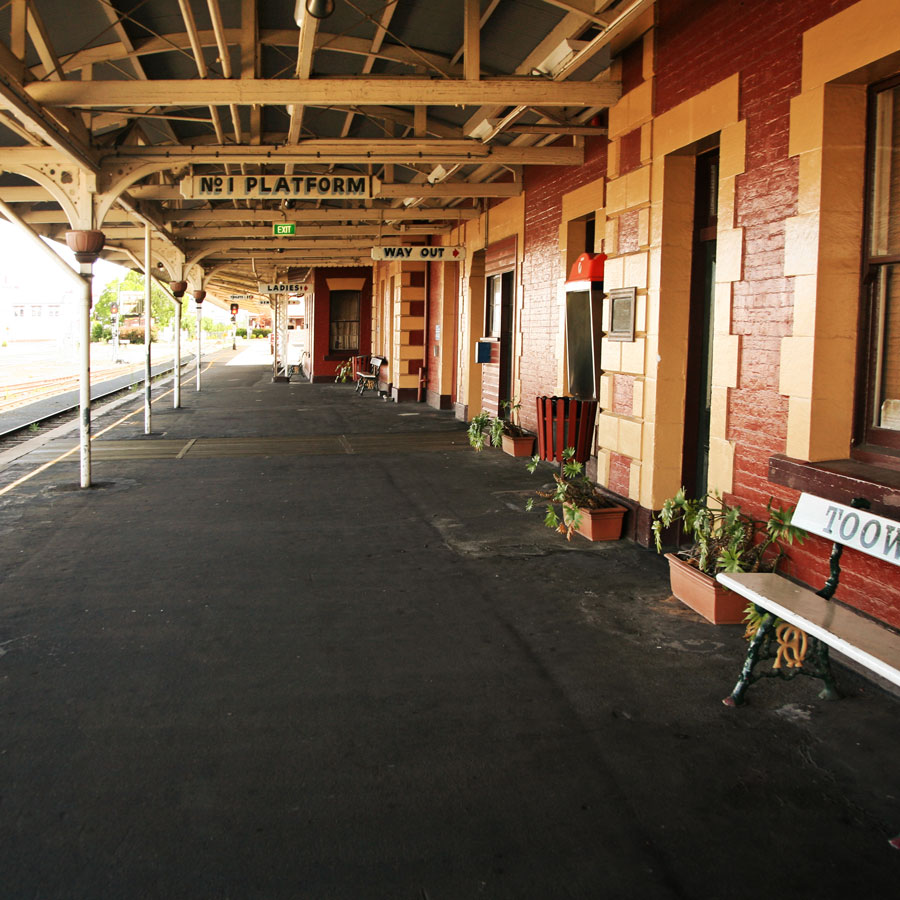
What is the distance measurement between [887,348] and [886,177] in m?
0.94

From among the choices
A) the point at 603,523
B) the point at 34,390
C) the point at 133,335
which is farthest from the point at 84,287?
the point at 133,335

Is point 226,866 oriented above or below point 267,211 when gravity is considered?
below

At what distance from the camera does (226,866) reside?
280 cm

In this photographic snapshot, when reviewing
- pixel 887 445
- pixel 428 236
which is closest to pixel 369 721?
pixel 887 445

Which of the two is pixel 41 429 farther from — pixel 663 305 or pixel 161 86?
pixel 663 305

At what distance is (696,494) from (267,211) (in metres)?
10.5

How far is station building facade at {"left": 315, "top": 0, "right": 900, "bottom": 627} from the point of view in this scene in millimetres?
4773

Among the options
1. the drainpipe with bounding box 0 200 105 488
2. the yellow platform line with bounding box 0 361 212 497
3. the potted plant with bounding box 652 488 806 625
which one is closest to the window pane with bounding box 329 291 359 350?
Answer: the yellow platform line with bounding box 0 361 212 497

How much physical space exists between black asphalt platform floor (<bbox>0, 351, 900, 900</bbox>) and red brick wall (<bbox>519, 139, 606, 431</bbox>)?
14.4 feet

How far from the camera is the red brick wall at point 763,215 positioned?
5.23 metres

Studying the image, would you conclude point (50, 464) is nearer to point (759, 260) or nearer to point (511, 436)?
point (511, 436)

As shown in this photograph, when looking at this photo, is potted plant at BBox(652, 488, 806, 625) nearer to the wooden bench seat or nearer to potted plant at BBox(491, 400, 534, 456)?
potted plant at BBox(491, 400, 534, 456)

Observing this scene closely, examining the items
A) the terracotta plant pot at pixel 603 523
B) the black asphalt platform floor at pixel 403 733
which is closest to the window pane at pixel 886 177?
the black asphalt platform floor at pixel 403 733

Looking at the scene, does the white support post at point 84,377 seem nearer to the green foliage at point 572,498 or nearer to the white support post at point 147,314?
the white support post at point 147,314
